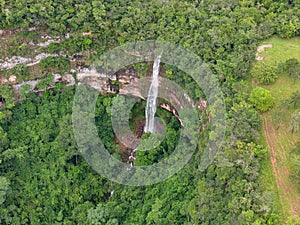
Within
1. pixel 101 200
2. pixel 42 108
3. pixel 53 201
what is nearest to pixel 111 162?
pixel 101 200

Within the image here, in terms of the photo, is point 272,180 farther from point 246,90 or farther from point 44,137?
point 44,137

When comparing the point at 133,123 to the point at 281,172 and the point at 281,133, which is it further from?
the point at 281,172

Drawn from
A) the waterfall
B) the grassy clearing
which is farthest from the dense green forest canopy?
the waterfall

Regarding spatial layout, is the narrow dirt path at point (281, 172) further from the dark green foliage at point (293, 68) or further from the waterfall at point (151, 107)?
the waterfall at point (151, 107)

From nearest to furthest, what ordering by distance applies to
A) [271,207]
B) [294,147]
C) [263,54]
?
[271,207]
[294,147]
[263,54]

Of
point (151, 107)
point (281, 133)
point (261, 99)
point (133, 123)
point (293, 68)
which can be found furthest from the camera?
point (133, 123)

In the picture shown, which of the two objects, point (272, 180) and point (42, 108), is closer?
point (272, 180)

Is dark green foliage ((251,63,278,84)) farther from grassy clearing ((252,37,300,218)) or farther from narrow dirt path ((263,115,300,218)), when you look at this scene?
narrow dirt path ((263,115,300,218))

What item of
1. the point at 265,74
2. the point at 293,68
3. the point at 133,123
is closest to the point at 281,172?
the point at 265,74
